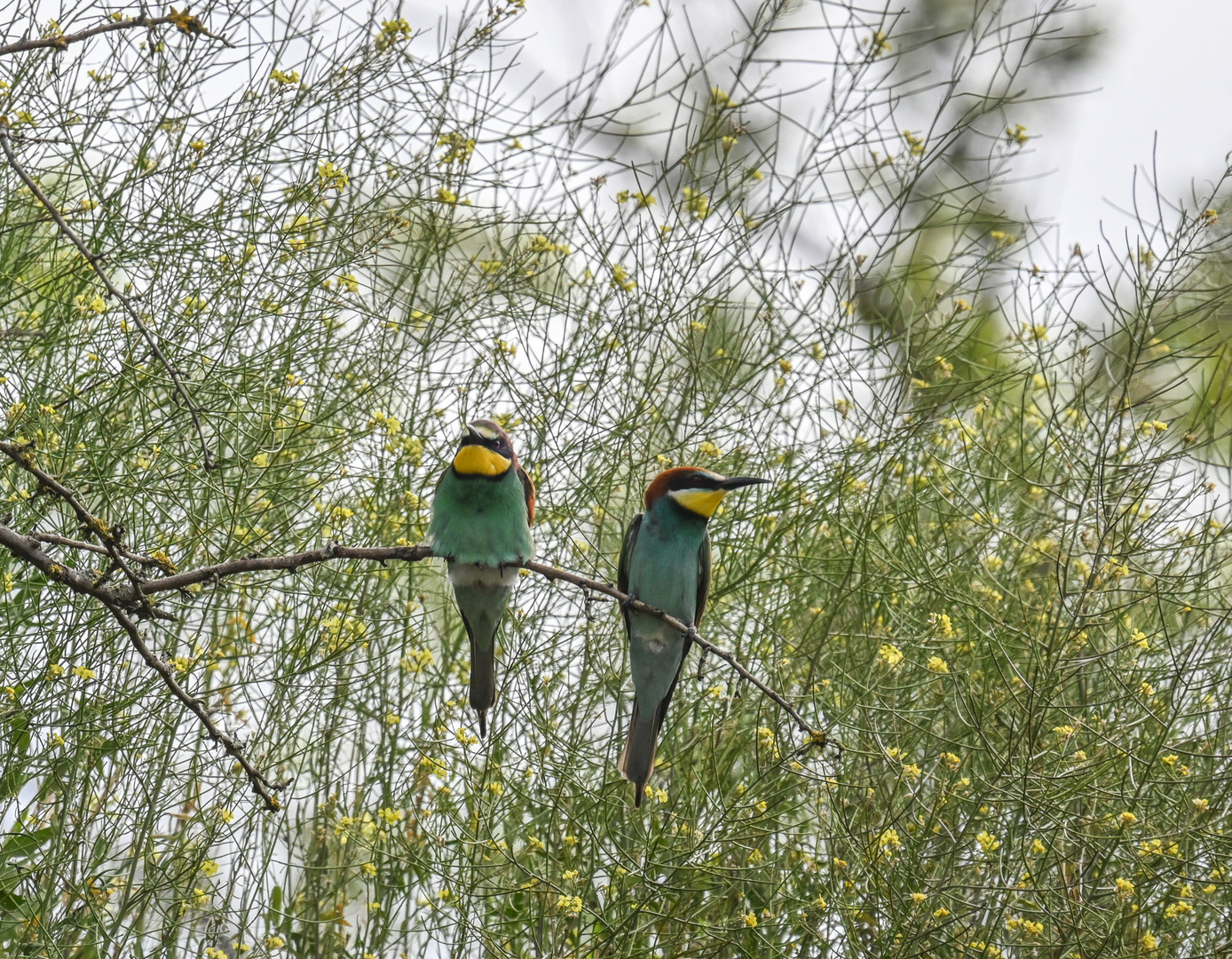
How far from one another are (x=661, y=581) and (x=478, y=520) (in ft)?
2.59

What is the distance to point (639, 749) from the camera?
450 cm

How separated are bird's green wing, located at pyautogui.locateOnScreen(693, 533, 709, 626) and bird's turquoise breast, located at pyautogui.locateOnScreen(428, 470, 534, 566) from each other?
0.83 m

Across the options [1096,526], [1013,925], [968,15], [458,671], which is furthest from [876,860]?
[968,15]

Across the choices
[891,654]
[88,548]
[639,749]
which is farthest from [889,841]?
[88,548]

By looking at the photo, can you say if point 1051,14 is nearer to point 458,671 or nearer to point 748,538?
point 748,538

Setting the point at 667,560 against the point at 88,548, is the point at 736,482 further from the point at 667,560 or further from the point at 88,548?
the point at 88,548

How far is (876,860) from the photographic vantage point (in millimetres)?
4273

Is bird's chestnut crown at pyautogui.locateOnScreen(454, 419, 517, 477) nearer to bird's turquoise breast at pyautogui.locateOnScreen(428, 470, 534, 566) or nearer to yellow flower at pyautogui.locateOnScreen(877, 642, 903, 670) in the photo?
bird's turquoise breast at pyautogui.locateOnScreen(428, 470, 534, 566)

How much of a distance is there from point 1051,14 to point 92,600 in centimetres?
412

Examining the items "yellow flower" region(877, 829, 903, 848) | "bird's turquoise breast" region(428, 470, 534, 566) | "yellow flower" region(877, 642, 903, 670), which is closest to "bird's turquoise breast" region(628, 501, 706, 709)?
"bird's turquoise breast" region(428, 470, 534, 566)

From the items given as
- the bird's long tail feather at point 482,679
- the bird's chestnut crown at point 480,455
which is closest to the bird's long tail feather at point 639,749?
the bird's long tail feather at point 482,679

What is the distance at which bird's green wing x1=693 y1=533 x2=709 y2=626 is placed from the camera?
191 inches

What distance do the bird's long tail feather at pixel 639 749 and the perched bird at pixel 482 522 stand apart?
496 millimetres

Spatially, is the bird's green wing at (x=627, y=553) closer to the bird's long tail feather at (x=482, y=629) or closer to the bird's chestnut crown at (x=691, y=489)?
the bird's chestnut crown at (x=691, y=489)
